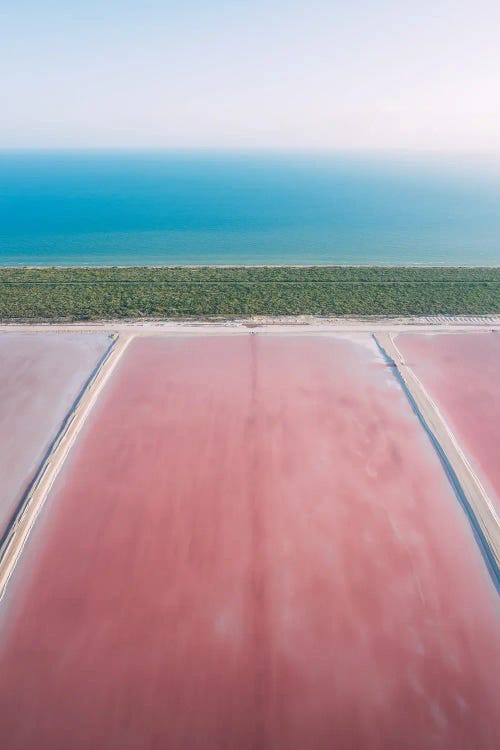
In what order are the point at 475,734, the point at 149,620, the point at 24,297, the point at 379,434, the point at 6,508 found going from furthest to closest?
the point at 24,297 < the point at 379,434 < the point at 6,508 < the point at 149,620 < the point at 475,734

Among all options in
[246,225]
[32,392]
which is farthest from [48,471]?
[246,225]

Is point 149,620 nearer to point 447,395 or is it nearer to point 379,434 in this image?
point 379,434

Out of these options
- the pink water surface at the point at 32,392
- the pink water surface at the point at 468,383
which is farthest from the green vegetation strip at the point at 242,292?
the pink water surface at the point at 468,383

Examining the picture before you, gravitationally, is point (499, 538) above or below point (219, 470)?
below

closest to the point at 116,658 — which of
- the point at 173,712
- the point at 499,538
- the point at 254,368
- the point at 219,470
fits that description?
the point at 173,712

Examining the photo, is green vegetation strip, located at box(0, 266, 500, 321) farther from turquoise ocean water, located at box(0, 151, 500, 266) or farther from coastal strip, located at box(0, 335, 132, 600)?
turquoise ocean water, located at box(0, 151, 500, 266)

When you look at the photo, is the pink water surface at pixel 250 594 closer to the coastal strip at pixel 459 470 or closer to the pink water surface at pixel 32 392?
the coastal strip at pixel 459 470
